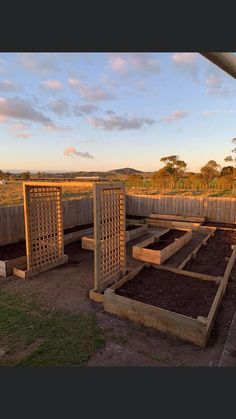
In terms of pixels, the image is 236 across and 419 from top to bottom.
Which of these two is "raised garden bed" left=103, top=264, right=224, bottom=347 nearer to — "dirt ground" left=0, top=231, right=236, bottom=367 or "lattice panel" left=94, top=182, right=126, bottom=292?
"dirt ground" left=0, top=231, right=236, bottom=367

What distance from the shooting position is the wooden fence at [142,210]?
24.9ft

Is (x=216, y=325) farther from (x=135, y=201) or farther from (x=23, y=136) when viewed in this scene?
(x=23, y=136)

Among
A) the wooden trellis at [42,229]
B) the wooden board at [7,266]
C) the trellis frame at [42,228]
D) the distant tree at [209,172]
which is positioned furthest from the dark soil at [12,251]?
the distant tree at [209,172]

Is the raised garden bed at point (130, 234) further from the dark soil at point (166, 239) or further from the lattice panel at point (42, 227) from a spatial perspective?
the lattice panel at point (42, 227)

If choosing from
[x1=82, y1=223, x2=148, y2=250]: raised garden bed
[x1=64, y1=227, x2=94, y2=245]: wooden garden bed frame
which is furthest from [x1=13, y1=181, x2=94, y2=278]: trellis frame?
[x1=64, y1=227, x2=94, y2=245]: wooden garden bed frame

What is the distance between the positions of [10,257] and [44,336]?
11.0ft

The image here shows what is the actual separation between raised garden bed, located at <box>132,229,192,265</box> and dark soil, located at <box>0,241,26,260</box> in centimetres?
334

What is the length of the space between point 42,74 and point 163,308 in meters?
7.50

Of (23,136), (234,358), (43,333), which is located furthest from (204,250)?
(23,136)

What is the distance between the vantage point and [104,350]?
320 centimetres

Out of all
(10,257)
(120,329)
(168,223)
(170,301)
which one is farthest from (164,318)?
(168,223)

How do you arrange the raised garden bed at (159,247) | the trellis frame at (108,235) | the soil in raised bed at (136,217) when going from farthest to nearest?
the soil in raised bed at (136,217), the raised garden bed at (159,247), the trellis frame at (108,235)

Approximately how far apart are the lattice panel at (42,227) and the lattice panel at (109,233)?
1.94m

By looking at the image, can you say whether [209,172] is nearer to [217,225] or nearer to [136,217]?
[136,217]
